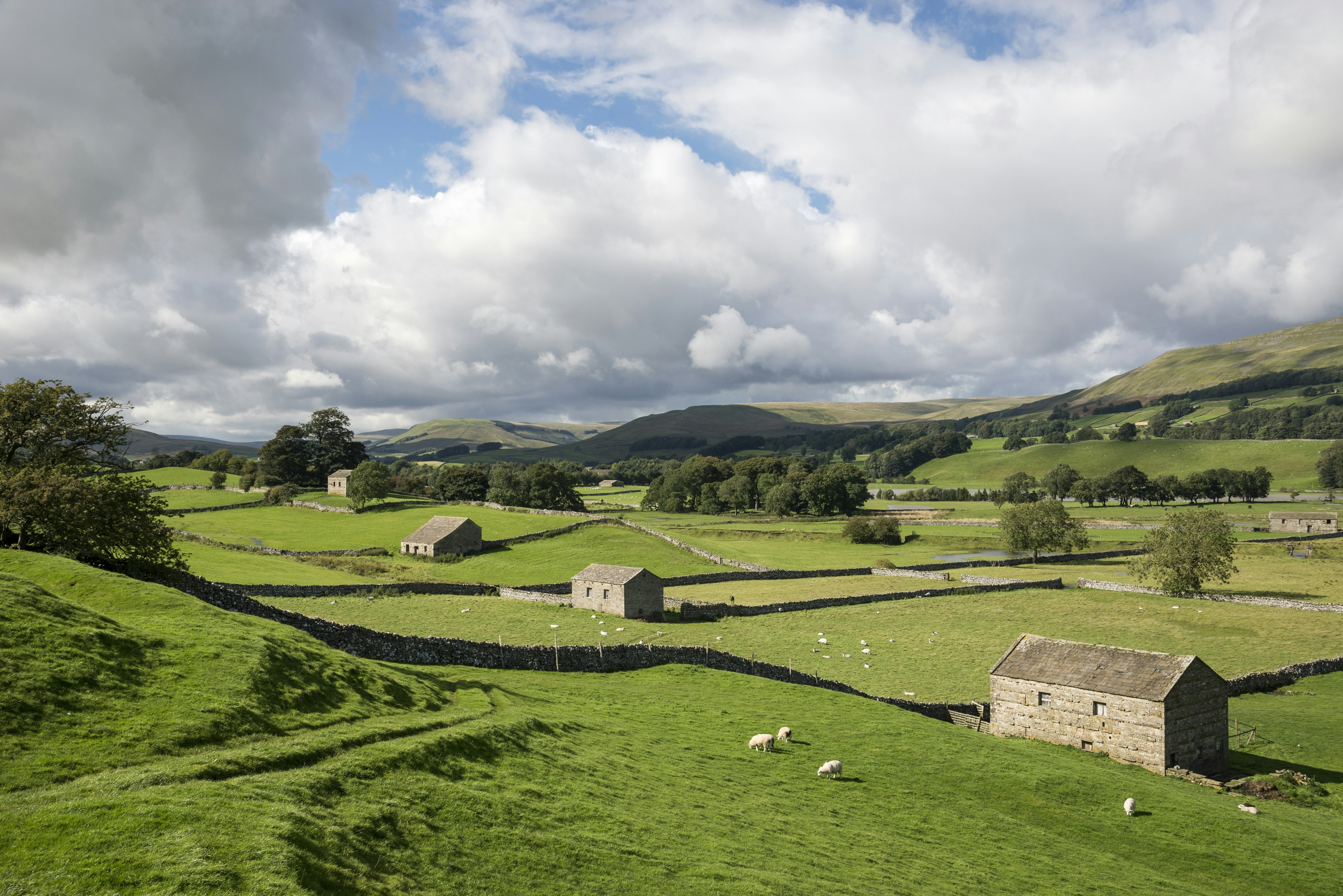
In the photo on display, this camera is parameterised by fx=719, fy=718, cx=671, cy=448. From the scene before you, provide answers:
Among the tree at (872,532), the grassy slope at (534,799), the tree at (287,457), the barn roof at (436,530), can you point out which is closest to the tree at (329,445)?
the tree at (287,457)

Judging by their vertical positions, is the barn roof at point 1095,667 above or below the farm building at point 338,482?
below

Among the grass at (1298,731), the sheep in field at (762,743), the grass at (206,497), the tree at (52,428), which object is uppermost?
the tree at (52,428)

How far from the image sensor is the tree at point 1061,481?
158 m

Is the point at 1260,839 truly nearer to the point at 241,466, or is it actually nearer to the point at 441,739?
the point at 441,739

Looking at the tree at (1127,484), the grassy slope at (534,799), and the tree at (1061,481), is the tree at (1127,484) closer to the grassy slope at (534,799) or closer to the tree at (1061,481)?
the tree at (1061,481)

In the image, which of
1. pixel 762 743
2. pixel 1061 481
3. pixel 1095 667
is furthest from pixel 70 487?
pixel 1061 481

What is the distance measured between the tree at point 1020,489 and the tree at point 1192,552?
86387 mm

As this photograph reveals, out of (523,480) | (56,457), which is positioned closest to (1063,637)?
(56,457)

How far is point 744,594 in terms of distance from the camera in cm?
6128

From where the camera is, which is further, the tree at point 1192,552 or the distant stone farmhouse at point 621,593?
the tree at point 1192,552

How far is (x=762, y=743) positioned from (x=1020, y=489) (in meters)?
156

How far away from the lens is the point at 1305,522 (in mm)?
101812

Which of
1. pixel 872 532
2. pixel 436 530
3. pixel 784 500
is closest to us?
pixel 436 530

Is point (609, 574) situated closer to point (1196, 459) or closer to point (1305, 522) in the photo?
point (1305, 522)
